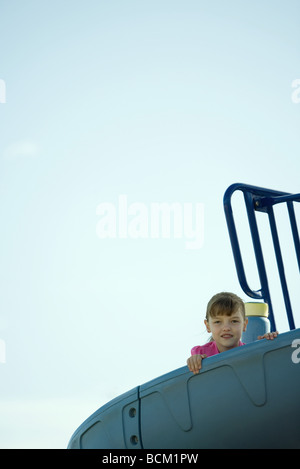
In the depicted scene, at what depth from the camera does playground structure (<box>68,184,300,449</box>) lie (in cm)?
186

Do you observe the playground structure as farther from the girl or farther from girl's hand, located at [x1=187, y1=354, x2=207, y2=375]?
the girl

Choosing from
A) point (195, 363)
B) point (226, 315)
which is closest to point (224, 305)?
point (226, 315)

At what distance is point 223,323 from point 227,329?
1.3 inches

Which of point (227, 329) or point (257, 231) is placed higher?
point (257, 231)

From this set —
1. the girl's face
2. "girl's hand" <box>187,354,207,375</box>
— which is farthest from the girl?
"girl's hand" <box>187,354,207,375</box>

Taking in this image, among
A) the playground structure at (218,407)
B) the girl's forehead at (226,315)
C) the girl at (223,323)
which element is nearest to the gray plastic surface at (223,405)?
the playground structure at (218,407)

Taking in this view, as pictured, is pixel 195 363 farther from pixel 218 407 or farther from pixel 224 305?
pixel 224 305

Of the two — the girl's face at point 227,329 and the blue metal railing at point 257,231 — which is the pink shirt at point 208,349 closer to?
the girl's face at point 227,329

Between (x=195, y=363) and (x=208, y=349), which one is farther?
(x=208, y=349)

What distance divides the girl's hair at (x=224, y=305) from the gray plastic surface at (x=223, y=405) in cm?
55

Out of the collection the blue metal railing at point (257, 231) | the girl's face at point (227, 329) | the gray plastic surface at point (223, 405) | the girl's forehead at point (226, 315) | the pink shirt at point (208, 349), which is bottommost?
the gray plastic surface at point (223, 405)

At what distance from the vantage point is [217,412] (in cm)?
196

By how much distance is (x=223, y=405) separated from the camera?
195 centimetres

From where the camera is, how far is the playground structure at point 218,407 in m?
1.86
